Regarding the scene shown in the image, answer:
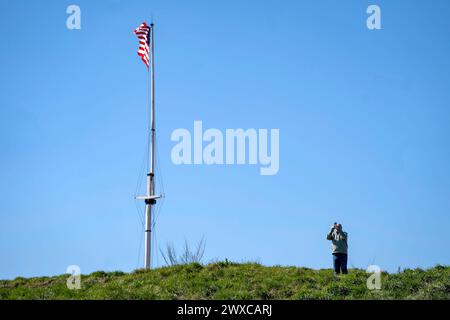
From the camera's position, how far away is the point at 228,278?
106 ft

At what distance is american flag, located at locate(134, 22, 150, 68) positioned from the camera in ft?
141

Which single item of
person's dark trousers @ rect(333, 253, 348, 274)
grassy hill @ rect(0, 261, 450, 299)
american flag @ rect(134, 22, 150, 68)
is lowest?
grassy hill @ rect(0, 261, 450, 299)

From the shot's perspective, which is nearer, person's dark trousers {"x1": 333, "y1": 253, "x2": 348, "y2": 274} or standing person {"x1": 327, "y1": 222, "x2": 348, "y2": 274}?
standing person {"x1": 327, "y1": 222, "x2": 348, "y2": 274}

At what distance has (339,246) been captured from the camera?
31.9m

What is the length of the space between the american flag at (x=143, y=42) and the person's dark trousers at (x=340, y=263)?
56.6ft

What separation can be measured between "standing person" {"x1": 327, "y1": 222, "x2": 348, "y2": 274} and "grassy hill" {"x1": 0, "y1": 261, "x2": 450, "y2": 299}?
1.77ft

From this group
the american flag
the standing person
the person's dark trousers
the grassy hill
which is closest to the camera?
the grassy hill

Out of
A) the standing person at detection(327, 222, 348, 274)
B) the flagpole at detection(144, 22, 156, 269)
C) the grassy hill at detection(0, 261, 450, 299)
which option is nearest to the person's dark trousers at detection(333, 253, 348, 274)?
the standing person at detection(327, 222, 348, 274)

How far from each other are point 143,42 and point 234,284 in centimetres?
1770

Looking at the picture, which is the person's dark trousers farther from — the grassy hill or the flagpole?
the flagpole

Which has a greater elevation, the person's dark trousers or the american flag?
the american flag

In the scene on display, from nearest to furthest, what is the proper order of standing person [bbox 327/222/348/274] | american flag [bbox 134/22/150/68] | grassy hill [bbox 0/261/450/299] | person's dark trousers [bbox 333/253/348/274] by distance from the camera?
1. grassy hill [bbox 0/261/450/299]
2. standing person [bbox 327/222/348/274]
3. person's dark trousers [bbox 333/253/348/274]
4. american flag [bbox 134/22/150/68]
